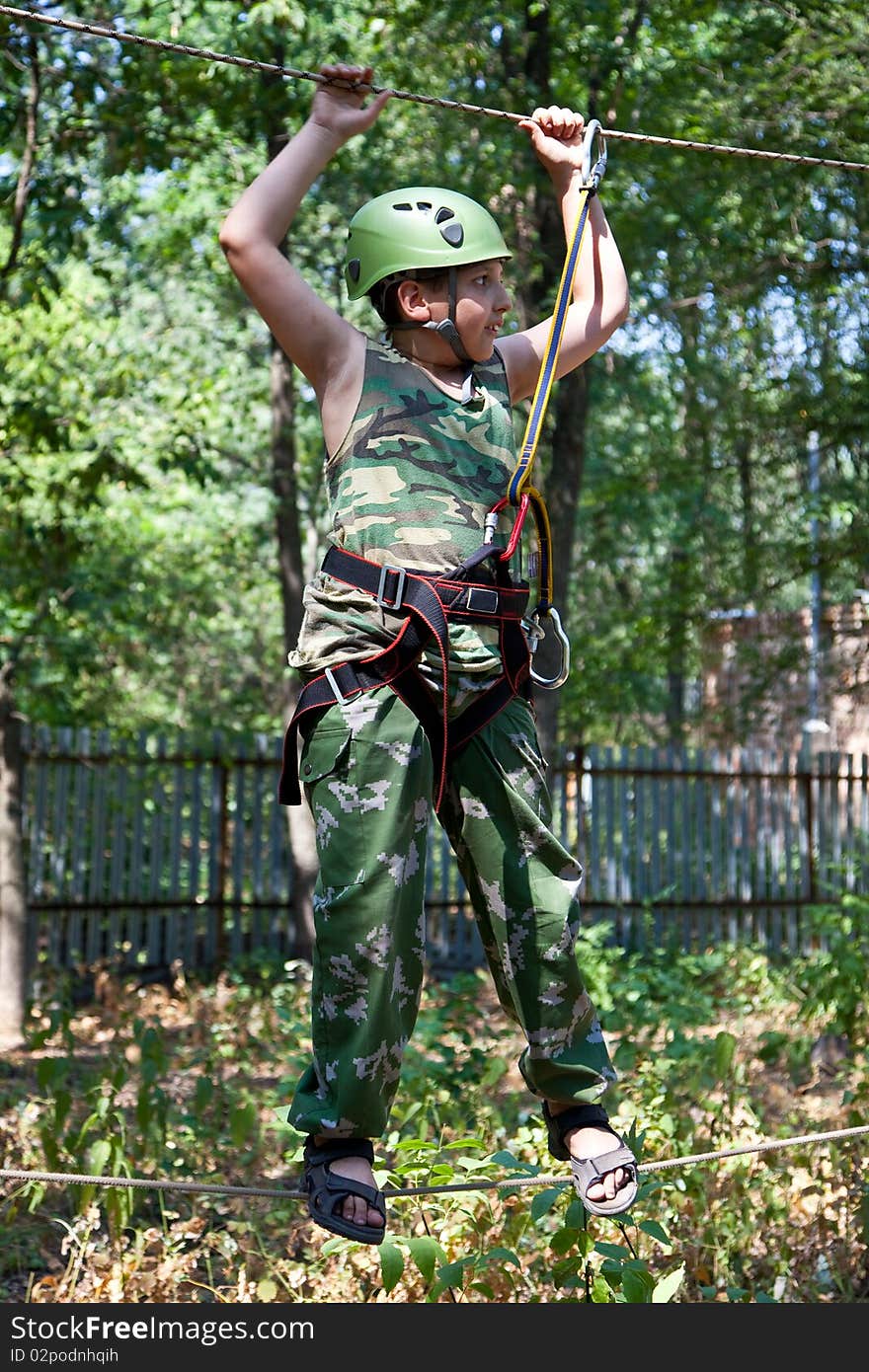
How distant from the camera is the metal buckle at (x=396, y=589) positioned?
2.84m

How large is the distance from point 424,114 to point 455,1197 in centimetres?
1039

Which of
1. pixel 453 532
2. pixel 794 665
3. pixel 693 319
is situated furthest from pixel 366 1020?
pixel 693 319

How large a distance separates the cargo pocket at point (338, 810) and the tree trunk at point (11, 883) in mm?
5087

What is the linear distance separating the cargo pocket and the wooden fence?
5.94 metres

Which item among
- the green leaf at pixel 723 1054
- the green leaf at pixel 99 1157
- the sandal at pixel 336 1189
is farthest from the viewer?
the green leaf at pixel 723 1054

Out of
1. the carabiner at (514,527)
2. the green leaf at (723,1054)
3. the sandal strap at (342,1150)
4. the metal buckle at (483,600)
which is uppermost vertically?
the carabiner at (514,527)

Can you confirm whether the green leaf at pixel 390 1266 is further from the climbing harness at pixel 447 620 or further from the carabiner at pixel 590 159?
the carabiner at pixel 590 159

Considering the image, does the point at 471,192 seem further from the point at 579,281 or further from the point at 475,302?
the point at 475,302

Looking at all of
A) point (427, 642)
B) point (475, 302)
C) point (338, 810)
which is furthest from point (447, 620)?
point (475, 302)

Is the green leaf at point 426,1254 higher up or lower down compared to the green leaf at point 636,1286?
higher up

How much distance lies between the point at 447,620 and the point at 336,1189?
1138 millimetres

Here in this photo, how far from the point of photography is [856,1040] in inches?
250

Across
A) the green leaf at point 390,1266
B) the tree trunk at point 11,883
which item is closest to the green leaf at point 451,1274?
the green leaf at point 390,1266
